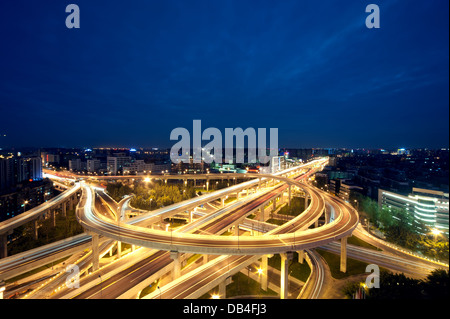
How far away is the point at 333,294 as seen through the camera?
731 cm

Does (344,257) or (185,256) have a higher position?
(185,256)

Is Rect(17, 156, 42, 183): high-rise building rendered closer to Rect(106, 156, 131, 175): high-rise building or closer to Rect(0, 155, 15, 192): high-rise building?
Rect(0, 155, 15, 192): high-rise building

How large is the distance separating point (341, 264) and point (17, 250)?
56.2ft

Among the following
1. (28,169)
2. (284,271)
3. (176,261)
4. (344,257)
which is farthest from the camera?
(28,169)

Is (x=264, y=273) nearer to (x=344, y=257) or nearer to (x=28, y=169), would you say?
(x=344, y=257)

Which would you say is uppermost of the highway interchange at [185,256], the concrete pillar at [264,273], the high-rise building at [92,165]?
the high-rise building at [92,165]

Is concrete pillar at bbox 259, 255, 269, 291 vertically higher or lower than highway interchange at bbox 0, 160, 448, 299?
lower

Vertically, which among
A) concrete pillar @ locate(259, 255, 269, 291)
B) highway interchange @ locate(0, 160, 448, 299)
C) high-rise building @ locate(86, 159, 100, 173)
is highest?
high-rise building @ locate(86, 159, 100, 173)

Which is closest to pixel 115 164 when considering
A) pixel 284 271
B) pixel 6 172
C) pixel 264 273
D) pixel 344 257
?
pixel 6 172

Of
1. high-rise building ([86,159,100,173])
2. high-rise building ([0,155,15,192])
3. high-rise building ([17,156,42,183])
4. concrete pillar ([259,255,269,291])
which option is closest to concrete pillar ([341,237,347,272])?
concrete pillar ([259,255,269,291])

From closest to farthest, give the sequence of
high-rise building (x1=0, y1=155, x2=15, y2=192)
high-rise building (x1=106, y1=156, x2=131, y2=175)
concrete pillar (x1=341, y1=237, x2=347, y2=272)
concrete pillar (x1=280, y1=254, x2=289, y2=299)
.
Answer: concrete pillar (x1=280, y1=254, x2=289, y2=299) < concrete pillar (x1=341, y1=237, x2=347, y2=272) < high-rise building (x1=0, y1=155, x2=15, y2=192) < high-rise building (x1=106, y1=156, x2=131, y2=175)

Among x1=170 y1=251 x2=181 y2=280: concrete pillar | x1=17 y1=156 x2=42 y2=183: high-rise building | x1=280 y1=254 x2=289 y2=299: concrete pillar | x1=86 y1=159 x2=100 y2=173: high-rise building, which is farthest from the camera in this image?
x1=86 y1=159 x2=100 y2=173: high-rise building

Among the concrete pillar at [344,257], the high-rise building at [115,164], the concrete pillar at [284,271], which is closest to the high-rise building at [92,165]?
the high-rise building at [115,164]

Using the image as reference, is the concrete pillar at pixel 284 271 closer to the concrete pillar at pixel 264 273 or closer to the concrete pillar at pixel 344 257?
the concrete pillar at pixel 264 273
